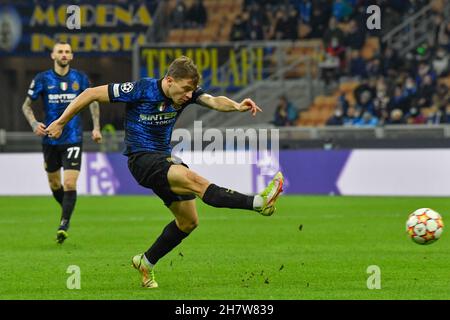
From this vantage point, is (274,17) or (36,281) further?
(274,17)

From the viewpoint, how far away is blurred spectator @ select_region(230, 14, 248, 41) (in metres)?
31.2

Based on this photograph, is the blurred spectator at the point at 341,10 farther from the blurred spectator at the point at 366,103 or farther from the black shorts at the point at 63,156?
the black shorts at the point at 63,156

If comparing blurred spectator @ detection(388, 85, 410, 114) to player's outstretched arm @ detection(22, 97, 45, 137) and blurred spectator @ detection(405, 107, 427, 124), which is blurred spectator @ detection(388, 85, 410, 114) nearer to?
blurred spectator @ detection(405, 107, 427, 124)

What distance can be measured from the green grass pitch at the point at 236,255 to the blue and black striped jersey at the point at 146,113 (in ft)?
4.10

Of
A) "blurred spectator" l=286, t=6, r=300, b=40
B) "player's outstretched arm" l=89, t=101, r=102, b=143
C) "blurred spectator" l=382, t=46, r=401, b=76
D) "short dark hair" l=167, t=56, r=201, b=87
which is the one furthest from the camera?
"blurred spectator" l=286, t=6, r=300, b=40

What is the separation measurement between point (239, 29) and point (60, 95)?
1717 centimetres

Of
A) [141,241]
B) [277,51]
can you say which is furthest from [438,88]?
[141,241]

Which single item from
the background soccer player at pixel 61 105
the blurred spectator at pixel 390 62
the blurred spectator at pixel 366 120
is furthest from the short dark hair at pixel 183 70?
the blurred spectator at pixel 390 62

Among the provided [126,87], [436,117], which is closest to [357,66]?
[436,117]

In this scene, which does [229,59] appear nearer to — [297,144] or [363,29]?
[363,29]

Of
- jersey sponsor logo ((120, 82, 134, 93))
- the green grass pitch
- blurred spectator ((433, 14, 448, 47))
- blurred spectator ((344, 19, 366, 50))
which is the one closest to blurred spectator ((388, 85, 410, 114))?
blurred spectator ((433, 14, 448, 47))

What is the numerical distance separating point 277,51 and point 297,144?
5927 mm

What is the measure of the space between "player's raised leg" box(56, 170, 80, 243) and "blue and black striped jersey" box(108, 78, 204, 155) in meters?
4.02

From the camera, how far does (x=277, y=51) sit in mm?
29969
